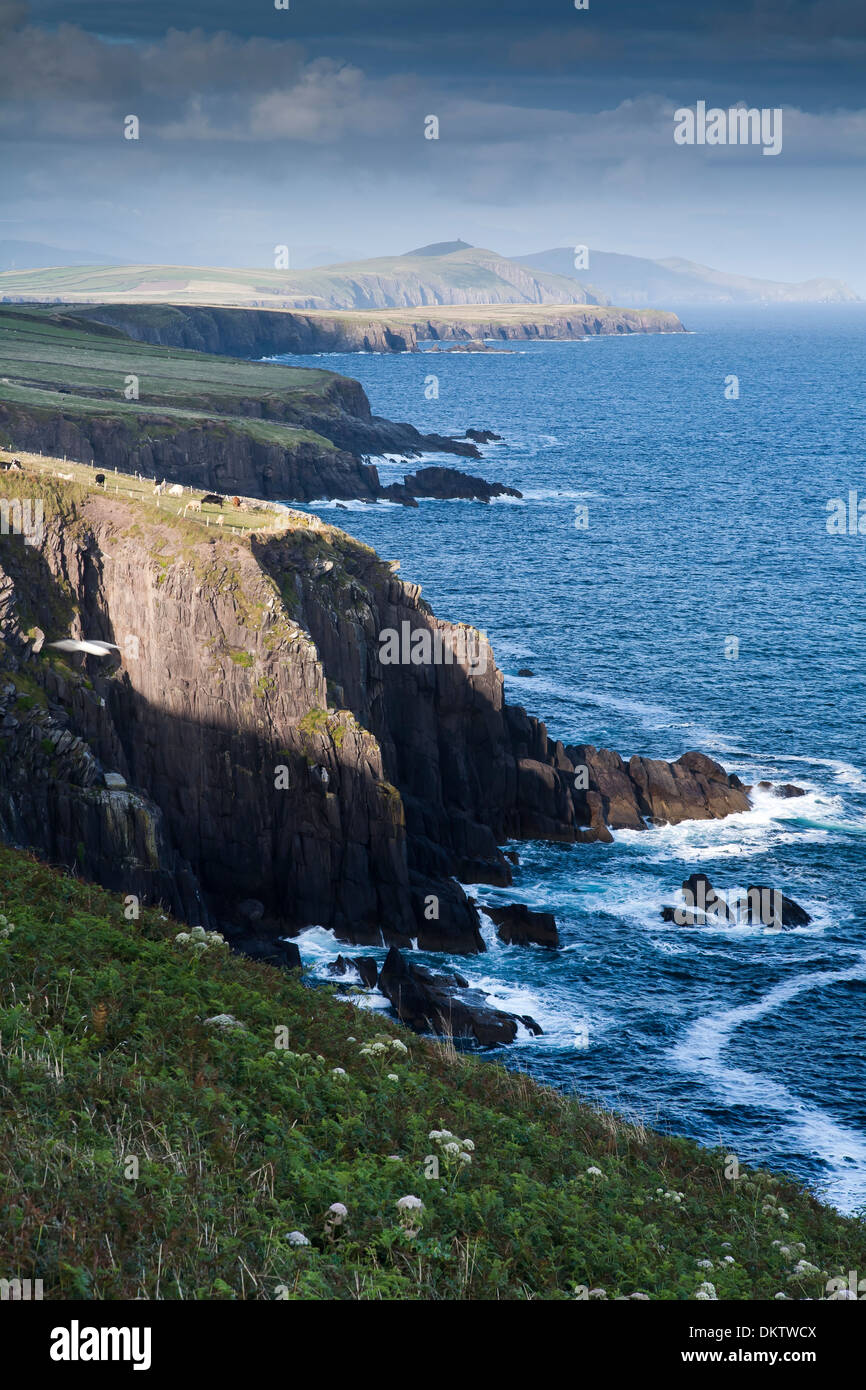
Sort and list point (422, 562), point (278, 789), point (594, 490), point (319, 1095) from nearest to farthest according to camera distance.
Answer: point (319, 1095), point (278, 789), point (422, 562), point (594, 490)

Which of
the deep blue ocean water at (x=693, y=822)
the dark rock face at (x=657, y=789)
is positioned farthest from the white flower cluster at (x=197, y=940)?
the dark rock face at (x=657, y=789)

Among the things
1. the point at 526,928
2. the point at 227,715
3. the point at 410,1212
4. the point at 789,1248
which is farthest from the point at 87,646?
the point at 410,1212

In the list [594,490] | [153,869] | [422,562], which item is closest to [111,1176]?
[153,869]

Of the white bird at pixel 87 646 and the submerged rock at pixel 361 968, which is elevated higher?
the white bird at pixel 87 646

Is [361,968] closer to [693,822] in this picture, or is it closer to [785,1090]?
[785,1090]

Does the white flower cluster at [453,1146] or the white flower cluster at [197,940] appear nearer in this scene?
the white flower cluster at [453,1146]

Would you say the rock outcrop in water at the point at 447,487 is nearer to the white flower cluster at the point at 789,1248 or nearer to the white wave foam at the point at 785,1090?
the white wave foam at the point at 785,1090

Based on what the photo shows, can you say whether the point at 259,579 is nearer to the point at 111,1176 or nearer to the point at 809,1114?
the point at 809,1114
